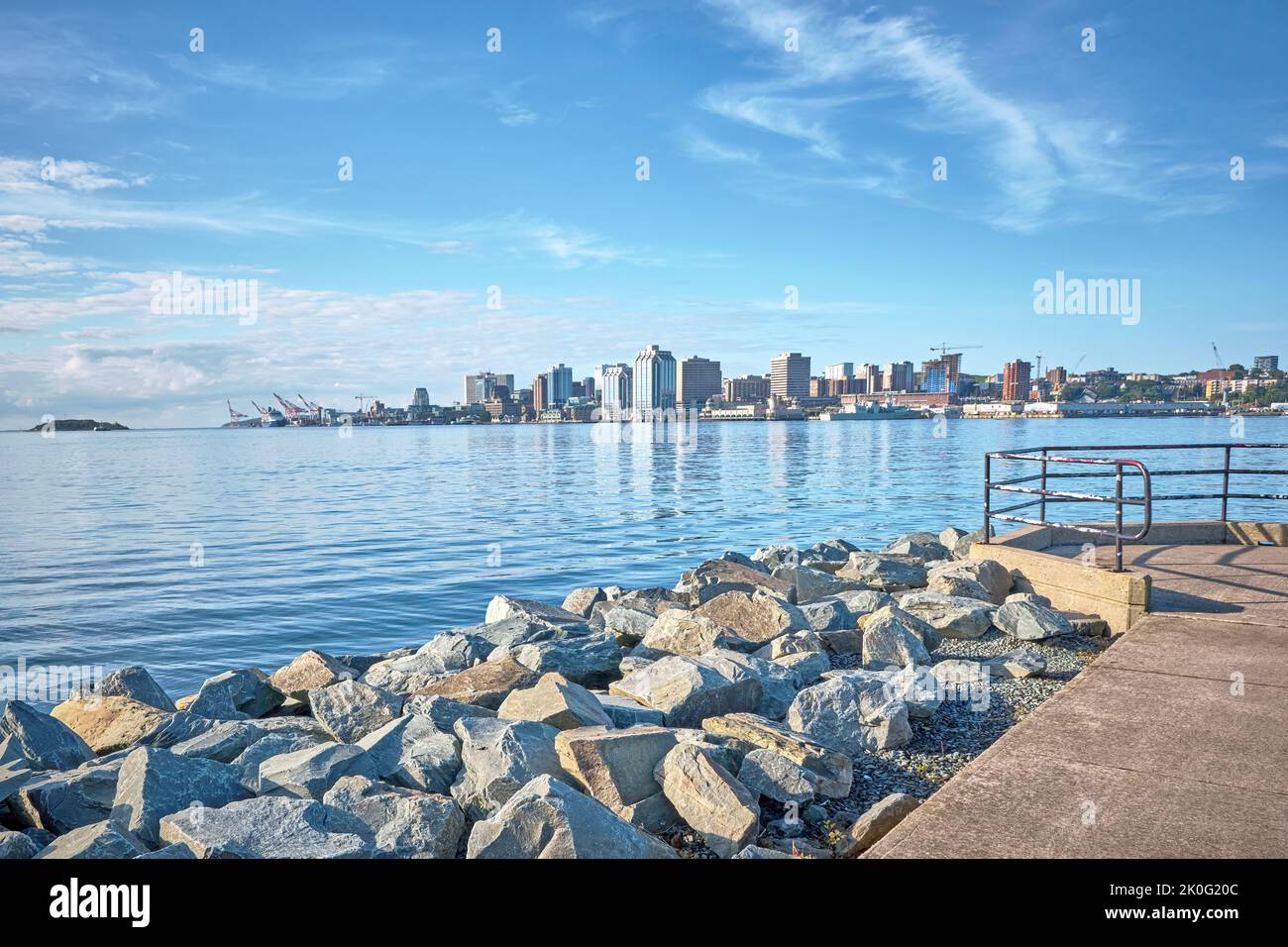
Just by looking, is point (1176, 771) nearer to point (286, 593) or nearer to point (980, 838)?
point (980, 838)

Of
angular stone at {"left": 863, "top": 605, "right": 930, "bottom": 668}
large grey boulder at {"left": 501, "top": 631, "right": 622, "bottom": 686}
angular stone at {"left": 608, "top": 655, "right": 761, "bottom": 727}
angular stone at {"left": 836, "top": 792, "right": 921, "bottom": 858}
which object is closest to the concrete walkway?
angular stone at {"left": 836, "top": 792, "right": 921, "bottom": 858}

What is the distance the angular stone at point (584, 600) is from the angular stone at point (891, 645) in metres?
5.13

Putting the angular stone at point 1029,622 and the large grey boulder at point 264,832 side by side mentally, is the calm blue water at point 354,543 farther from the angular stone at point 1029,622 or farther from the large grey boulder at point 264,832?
the angular stone at point 1029,622

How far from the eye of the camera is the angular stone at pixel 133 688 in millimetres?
8055

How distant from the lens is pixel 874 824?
4508mm

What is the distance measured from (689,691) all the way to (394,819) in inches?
95.4

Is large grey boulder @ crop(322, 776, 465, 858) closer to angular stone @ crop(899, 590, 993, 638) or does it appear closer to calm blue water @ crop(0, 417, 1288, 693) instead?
angular stone @ crop(899, 590, 993, 638)

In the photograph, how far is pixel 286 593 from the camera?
16844mm

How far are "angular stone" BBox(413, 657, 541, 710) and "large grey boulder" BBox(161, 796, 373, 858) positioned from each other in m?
2.44

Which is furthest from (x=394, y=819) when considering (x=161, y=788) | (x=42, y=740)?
(x=42, y=740)
